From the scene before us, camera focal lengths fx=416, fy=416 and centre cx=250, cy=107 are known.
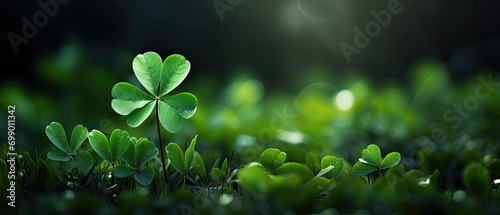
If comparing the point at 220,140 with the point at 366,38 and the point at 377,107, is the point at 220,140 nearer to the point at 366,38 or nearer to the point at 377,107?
the point at 377,107

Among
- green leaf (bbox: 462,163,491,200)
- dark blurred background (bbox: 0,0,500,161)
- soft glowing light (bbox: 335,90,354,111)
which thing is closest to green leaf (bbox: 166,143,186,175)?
green leaf (bbox: 462,163,491,200)

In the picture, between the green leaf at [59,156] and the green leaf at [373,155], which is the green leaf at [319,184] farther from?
the green leaf at [59,156]

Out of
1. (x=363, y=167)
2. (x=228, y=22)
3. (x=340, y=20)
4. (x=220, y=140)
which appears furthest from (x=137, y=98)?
(x=340, y=20)

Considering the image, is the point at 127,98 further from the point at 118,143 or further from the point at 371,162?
the point at 371,162

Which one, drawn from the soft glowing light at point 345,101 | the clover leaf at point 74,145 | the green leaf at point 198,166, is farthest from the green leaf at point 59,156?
the soft glowing light at point 345,101

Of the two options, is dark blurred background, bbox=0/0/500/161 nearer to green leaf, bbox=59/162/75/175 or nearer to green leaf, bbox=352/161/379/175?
green leaf, bbox=352/161/379/175

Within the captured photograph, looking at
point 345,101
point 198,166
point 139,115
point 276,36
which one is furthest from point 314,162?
point 276,36
